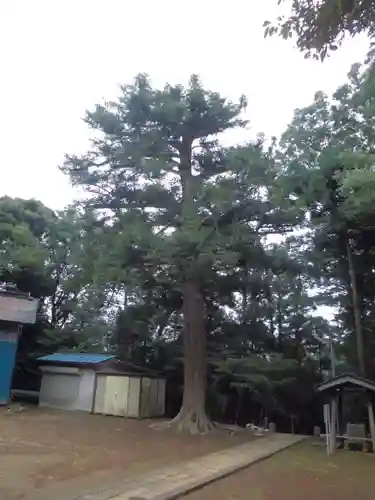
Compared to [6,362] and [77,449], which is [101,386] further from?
[77,449]

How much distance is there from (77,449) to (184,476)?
3.38m

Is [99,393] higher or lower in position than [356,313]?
lower

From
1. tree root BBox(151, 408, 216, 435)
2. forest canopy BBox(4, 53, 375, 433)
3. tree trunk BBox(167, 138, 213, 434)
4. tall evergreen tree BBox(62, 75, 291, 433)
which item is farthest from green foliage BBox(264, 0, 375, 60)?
tree root BBox(151, 408, 216, 435)

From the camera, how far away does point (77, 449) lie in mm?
9602

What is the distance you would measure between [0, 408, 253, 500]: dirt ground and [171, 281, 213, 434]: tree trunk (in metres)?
1.09

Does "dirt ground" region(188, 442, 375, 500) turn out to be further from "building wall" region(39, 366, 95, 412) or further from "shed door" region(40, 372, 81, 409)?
"shed door" region(40, 372, 81, 409)

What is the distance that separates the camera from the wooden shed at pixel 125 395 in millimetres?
17547

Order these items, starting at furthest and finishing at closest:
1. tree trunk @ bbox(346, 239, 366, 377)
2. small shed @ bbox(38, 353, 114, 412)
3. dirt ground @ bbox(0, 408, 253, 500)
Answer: small shed @ bbox(38, 353, 114, 412), tree trunk @ bbox(346, 239, 366, 377), dirt ground @ bbox(0, 408, 253, 500)

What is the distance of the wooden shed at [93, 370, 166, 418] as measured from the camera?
17.5m

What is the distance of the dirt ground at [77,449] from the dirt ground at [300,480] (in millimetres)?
1548

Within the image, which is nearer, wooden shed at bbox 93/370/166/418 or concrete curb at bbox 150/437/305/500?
concrete curb at bbox 150/437/305/500

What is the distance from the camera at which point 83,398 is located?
1828 cm


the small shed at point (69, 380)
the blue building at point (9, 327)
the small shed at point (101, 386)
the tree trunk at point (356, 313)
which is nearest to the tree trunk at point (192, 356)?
the small shed at point (101, 386)

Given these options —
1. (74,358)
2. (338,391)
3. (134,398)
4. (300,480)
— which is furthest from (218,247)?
(74,358)
